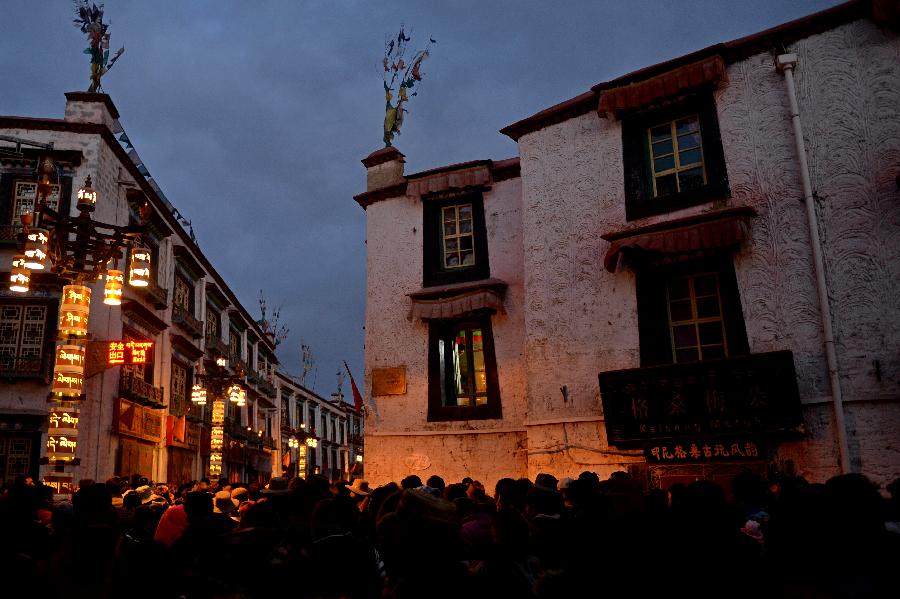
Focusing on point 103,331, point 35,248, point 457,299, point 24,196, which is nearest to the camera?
point 35,248

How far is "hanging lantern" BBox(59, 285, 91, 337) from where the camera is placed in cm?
1274

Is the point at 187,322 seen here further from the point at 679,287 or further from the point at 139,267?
the point at 679,287

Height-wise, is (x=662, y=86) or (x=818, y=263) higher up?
(x=662, y=86)

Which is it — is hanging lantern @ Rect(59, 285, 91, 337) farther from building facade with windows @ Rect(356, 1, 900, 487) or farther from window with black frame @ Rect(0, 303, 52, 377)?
window with black frame @ Rect(0, 303, 52, 377)

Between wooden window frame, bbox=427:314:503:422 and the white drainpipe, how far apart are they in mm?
6363

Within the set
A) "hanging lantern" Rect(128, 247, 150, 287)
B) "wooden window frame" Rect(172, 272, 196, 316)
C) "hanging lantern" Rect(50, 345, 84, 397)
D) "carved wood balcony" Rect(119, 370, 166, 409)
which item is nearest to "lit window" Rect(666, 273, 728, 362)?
"hanging lantern" Rect(128, 247, 150, 287)

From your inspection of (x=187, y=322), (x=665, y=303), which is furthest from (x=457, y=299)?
(x=187, y=322)

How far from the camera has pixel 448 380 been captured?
15.5 metres

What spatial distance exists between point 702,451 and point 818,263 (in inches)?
139

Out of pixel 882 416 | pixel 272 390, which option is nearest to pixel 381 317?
pixel 882 416

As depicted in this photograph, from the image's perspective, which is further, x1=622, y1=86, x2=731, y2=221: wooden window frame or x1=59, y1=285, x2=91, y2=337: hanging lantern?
x1=59, y1=285, x2=91, y2=337: hanging lantern

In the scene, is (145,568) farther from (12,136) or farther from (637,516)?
(12,136)

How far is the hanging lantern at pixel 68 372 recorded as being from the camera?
12.5 m

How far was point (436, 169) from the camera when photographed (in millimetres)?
16266
